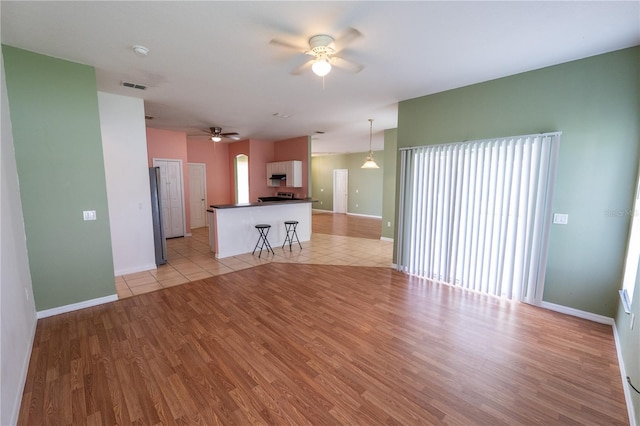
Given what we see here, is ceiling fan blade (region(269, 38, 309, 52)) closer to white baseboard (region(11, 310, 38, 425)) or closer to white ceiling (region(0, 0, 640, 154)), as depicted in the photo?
white ceiling (region(0, 0, 640, 154))

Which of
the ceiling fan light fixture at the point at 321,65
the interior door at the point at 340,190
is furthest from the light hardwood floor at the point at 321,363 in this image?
the interior door at the point at 340,190

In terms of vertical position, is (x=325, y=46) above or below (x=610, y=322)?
above

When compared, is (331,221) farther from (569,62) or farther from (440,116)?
(569,62)

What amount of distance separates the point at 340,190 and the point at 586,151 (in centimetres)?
936

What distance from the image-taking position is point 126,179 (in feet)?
13.5

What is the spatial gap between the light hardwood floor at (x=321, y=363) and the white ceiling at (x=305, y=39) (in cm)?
279

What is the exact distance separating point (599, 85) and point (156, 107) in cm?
605

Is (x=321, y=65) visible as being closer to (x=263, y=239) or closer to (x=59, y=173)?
(x=59, y=173)

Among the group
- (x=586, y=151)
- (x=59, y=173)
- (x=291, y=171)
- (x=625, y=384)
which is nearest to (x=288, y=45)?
(x=59, y=173)

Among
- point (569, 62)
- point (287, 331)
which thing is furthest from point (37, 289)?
point (569, 62)

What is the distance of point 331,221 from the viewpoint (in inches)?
392

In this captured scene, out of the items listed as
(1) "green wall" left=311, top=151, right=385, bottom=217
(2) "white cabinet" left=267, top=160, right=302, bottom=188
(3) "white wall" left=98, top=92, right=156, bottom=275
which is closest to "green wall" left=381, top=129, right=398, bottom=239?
(2) "white cabinet" left=267, top=160, right=302, bottom=188

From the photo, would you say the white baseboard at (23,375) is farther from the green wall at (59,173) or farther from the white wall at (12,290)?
the green wall at (59,173)

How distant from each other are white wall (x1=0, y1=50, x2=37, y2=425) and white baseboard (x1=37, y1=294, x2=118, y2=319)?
19 cm
